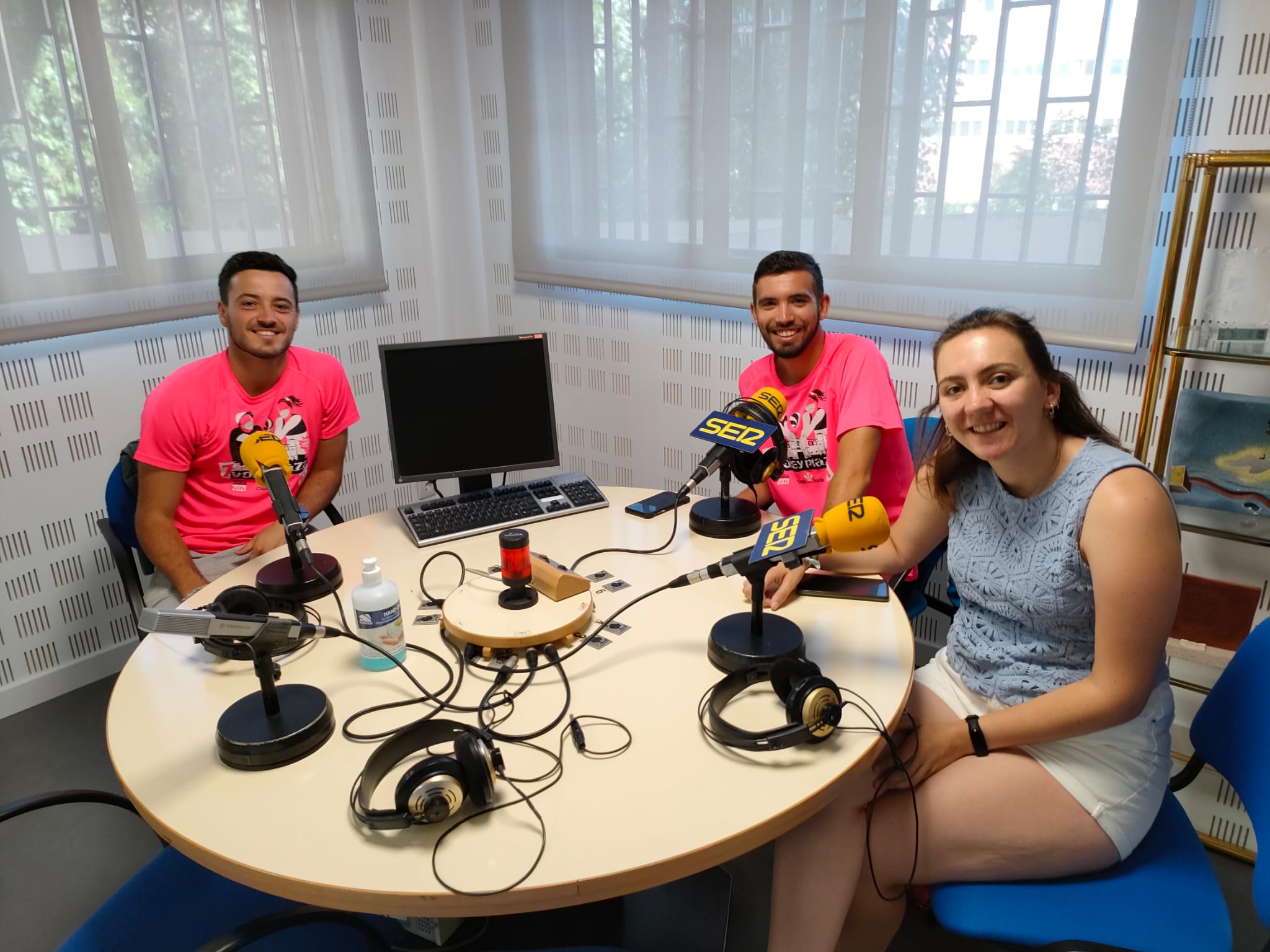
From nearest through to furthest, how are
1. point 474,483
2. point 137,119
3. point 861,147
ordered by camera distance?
point 474,483
point 861,147
point 137,119

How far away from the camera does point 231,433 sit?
2242mm

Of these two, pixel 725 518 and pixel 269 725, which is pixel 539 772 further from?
pixel 725 518

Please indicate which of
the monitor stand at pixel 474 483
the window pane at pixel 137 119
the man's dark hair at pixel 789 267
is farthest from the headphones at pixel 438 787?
the window pane at pixel 137 119

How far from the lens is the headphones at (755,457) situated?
1.72m

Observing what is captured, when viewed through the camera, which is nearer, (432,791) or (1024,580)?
(432,791)

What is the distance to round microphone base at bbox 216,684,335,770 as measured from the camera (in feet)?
3.82

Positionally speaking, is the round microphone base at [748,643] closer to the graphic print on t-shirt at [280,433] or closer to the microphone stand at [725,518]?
the microphone stand at [725,518]

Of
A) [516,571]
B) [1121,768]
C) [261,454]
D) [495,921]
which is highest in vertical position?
[261,454]

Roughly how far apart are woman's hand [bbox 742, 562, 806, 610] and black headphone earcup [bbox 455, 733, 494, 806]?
67 centimetres

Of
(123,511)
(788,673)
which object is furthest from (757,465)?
(123,511)

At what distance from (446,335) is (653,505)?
1978 millimetres

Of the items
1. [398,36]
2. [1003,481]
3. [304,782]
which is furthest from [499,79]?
[304,782]

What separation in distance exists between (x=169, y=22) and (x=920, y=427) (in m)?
2.62

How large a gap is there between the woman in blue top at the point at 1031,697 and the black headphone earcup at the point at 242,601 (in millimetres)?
993
